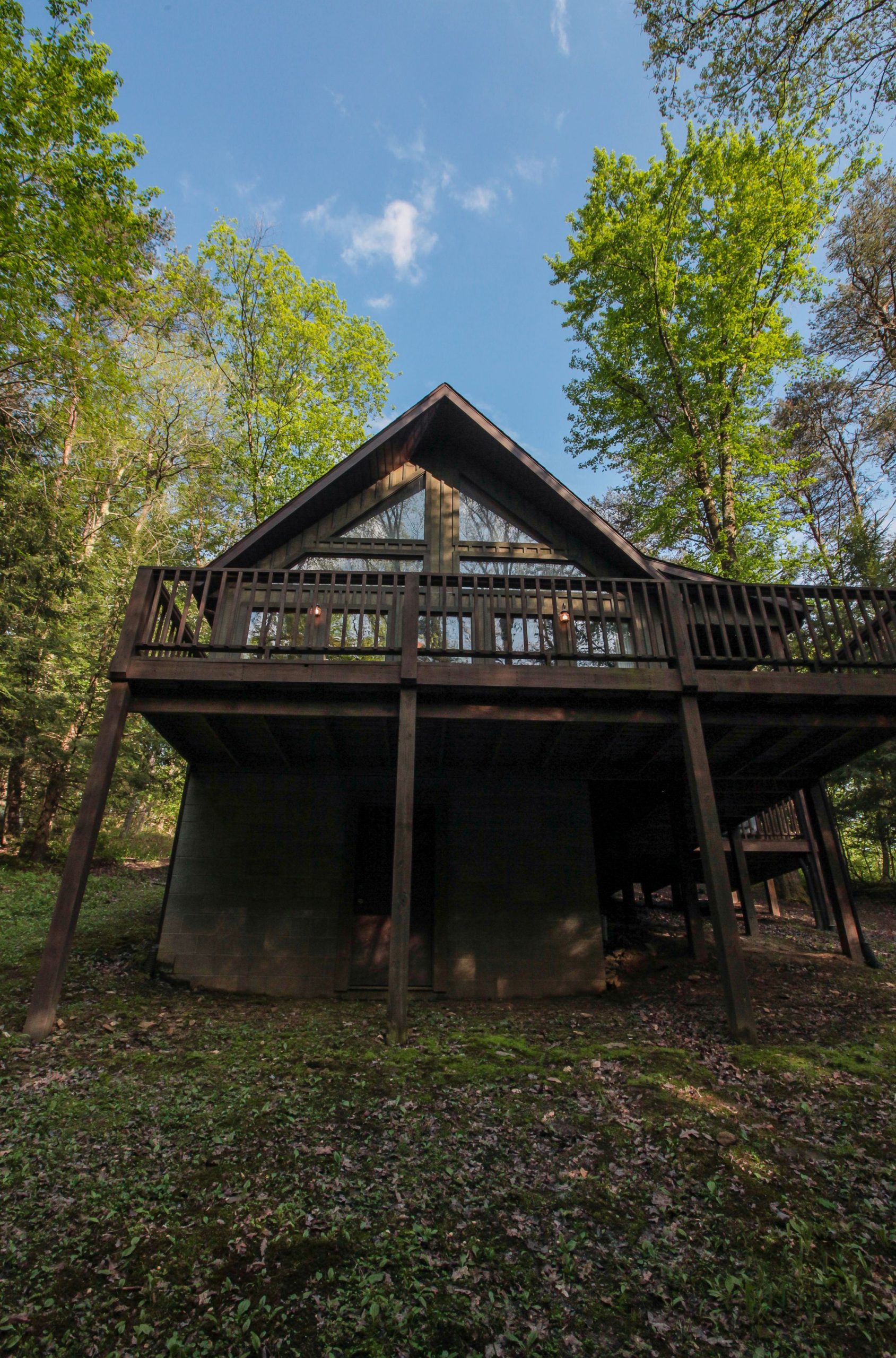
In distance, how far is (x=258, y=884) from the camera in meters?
8.26

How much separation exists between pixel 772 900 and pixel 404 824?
52.0 ft

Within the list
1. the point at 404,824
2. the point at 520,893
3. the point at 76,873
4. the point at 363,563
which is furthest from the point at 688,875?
the point at 76,873

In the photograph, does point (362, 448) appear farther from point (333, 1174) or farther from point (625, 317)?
point (625, 317)

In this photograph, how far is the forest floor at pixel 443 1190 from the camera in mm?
2629

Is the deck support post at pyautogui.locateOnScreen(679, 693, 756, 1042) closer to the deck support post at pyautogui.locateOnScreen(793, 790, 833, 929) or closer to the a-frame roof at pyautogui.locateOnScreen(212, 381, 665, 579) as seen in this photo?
the a-frame roof at pyautogui.locateOnScreen(212, 381, 665, 579)

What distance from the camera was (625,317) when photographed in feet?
60.0

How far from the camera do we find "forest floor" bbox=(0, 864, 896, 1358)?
2.63 meters

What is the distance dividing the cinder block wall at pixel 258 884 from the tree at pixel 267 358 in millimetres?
14637

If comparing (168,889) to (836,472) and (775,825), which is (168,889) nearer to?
(775,825)

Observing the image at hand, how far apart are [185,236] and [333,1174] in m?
24.5

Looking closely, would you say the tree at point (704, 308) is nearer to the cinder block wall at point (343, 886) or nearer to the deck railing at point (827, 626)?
the deck railing at point (827, 626)

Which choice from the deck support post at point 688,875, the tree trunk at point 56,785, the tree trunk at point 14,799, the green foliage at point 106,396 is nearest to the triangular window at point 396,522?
the deck support post at point 688,875

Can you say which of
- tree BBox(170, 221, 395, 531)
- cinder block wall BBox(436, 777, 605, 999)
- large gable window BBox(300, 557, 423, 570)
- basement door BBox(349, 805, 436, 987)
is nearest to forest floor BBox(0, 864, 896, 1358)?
cinder block wall BBox(436, 777, 605, 999)

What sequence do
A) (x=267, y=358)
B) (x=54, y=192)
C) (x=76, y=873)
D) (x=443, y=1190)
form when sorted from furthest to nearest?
(x=267, y=358)
(x=54, y=192)
(x=76, y=873)
(x=443, y=1190)
